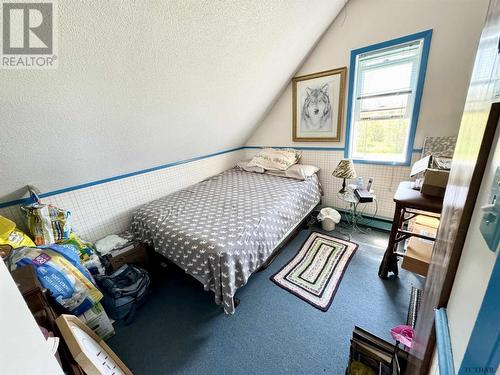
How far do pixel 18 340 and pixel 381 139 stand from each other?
9.83ft

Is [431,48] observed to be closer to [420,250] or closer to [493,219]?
A: [420,250]

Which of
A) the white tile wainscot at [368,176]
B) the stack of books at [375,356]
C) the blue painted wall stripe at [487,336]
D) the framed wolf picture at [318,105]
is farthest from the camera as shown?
the framed wolf picture at [318,105]

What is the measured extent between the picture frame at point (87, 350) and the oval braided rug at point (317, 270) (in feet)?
4.02

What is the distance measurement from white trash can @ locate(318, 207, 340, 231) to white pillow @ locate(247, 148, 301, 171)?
80 cm

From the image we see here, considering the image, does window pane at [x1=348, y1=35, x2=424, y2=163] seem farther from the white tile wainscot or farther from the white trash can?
the white trash can

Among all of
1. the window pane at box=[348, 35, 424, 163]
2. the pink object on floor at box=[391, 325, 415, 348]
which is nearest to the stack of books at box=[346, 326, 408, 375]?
the pink object on floor at box=[391, 325, 415, 348]

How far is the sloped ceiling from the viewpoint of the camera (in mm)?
1084

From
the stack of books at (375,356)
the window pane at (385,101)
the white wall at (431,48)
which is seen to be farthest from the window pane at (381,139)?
the stack of books at (375,356)

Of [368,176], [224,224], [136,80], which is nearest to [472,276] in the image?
[224,224]

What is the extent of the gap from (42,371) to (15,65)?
1346 mm

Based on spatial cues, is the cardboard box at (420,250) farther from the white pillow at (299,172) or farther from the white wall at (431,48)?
the white pillow at (299,172)

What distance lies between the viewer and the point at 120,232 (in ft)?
6.98

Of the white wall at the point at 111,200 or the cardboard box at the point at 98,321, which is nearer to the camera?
the cardboard box at the point at 98,321

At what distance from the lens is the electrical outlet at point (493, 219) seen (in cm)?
29
